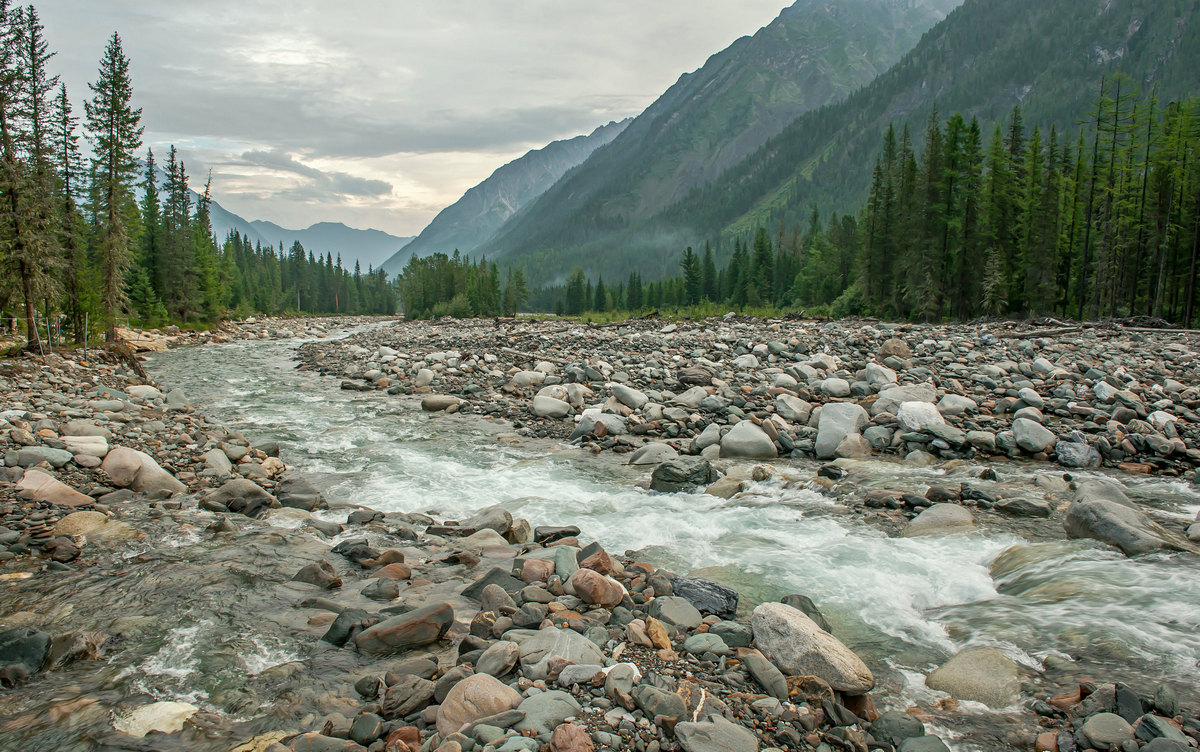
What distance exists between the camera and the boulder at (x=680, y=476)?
847cm

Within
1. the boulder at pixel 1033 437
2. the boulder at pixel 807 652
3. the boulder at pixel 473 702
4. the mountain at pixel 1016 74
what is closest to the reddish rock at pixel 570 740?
the boulder at pixel 473 702

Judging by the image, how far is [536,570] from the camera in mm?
5289

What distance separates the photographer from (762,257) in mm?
71938

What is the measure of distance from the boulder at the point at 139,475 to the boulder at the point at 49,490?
0.64 m

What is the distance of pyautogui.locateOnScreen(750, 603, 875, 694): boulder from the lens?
361 cm

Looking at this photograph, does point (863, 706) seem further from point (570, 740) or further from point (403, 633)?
point (403, 633)

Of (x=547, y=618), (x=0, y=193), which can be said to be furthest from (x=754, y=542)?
(x=0, y=193)

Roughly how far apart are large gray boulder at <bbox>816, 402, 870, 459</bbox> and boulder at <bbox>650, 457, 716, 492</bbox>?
8.18 feet

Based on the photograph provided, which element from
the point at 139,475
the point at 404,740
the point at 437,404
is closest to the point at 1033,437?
the point at 404,740

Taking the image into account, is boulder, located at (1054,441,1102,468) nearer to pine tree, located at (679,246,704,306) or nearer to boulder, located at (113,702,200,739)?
boulder, located at (113,702,200,739)

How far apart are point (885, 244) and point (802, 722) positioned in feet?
154

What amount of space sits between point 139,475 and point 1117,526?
37.9 ft

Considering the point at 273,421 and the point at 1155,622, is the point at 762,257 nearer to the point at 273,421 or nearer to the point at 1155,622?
the point at 273,421

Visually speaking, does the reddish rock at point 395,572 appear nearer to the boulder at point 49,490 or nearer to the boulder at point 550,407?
the boulder at point 49,490
